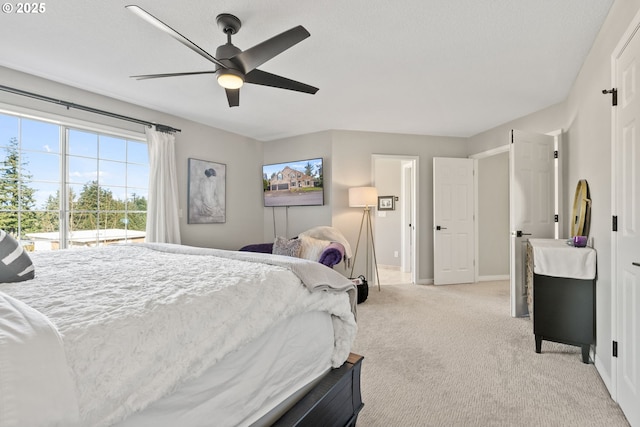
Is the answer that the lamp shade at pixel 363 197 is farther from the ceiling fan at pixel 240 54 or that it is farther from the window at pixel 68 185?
the window at pixel 68 185

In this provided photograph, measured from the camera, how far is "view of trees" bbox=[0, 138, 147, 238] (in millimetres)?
2801

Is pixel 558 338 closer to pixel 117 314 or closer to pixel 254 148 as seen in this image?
pixel 117 314

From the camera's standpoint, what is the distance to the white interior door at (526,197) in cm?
326

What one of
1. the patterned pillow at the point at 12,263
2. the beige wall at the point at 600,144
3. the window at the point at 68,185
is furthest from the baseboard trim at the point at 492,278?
the patterned pillow at the point at 12,263

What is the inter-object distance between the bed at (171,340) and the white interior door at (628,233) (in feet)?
4.79

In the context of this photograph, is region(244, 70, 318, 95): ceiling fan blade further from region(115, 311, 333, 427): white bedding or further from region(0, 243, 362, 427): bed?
region(115, 311, 333, 427): white bedding

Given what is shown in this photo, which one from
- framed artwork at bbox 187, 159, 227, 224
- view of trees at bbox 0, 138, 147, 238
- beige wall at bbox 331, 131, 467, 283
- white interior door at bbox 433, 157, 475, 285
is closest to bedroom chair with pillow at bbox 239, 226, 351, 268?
beige wall at bbox 331, 131, 467, 283

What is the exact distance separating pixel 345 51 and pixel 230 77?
99 cm

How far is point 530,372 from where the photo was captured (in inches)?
86.6

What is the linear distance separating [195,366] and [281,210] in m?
4.32

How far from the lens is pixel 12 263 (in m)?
1.25

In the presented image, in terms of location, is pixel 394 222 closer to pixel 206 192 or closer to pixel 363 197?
pixel 363 197

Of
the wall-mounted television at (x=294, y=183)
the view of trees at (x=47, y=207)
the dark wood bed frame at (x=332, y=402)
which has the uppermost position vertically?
the wall-mounted television at (x=294, y=183)

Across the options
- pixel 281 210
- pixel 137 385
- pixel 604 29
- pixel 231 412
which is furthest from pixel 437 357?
pixel 281 210
